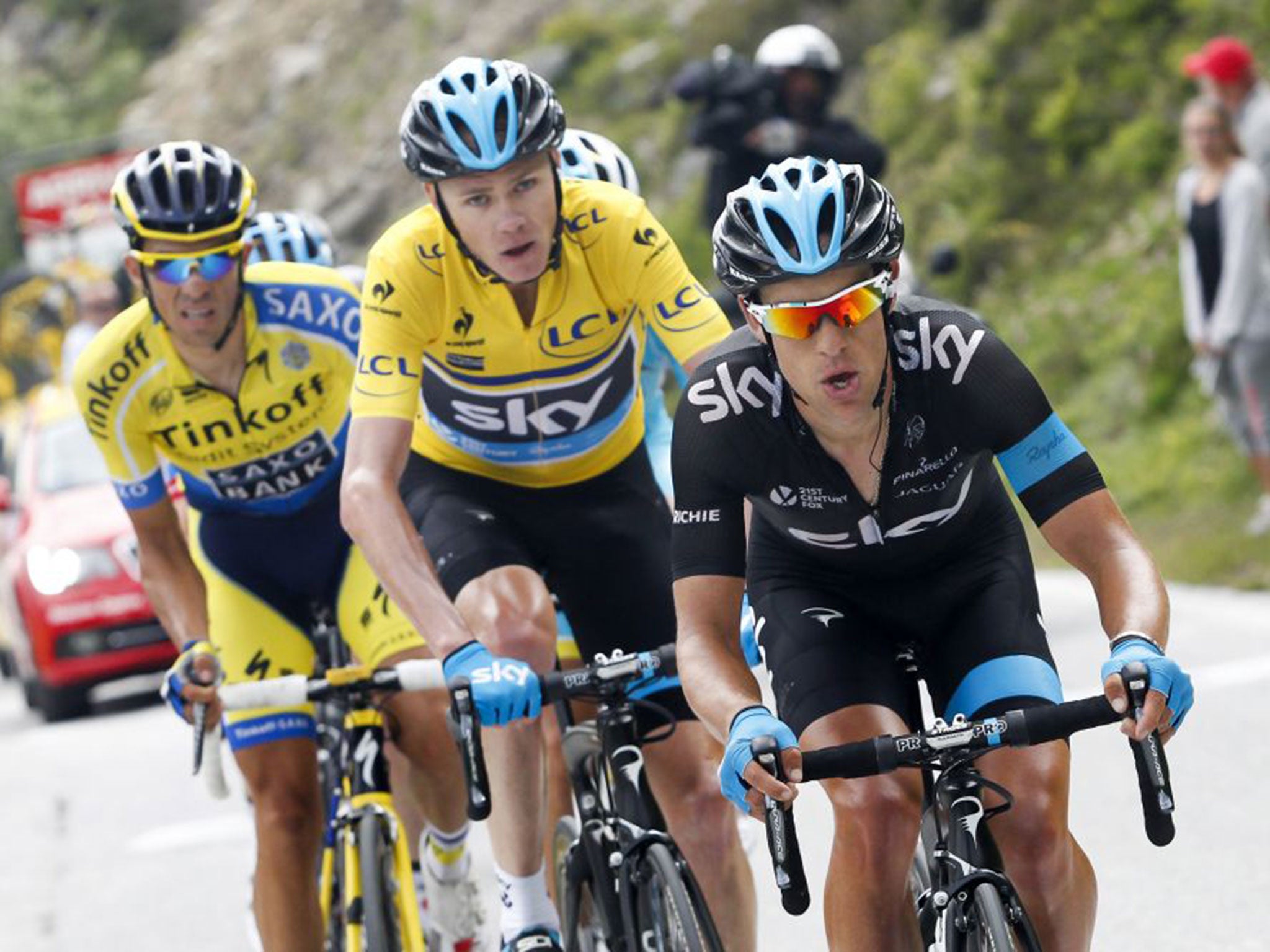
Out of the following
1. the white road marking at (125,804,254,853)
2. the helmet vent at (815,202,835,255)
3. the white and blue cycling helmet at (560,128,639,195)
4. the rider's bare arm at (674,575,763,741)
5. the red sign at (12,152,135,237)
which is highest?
the red sign at (12,152,135,237)

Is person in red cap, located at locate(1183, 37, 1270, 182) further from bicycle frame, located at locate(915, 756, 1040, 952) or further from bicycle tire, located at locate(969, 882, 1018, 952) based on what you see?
bicycle tire, located at locate(969, 882, 1018, 952)

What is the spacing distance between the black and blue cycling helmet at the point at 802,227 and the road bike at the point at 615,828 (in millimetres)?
1079

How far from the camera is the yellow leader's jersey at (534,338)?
18.7 feet

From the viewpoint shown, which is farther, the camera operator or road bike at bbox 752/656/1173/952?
the camera operator

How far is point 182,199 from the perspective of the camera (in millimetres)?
6211

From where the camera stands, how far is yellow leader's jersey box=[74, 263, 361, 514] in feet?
20.9

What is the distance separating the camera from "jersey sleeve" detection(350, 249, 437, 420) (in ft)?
18.2

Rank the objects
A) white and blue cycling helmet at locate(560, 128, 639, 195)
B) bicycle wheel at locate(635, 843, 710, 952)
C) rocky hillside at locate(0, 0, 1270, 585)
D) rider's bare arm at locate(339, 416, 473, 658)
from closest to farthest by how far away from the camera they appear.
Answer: bicycle wheel at locate(635, 843, 710, 952)
rider's bare arm at locate(339, 416, 473, 658)
white and blue cycling helmet at locate(560, 128, 639, 195)
rocky hillside at locate(0, 0, 1270, 585)

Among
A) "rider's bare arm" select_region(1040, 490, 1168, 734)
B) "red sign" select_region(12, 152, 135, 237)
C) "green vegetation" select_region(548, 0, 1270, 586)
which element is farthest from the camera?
"red sign" select_region(12, 152, 135, 237)

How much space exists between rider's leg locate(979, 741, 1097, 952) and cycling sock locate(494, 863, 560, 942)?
1.58 metres

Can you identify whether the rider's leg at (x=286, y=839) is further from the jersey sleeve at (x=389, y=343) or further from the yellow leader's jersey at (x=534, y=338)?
the jersey sleeve at (x=389, y=343)

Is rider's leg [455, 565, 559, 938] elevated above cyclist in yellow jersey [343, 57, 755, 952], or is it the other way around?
cyclist in yellow jersey [343, 57, 755, 952]

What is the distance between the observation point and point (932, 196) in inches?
887

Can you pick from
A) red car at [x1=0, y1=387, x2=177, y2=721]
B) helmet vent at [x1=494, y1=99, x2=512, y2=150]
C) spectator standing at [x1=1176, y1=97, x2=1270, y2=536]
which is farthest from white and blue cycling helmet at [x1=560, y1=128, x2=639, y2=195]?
red car at [x1=0, y1=387, x2=177, y2=721]
